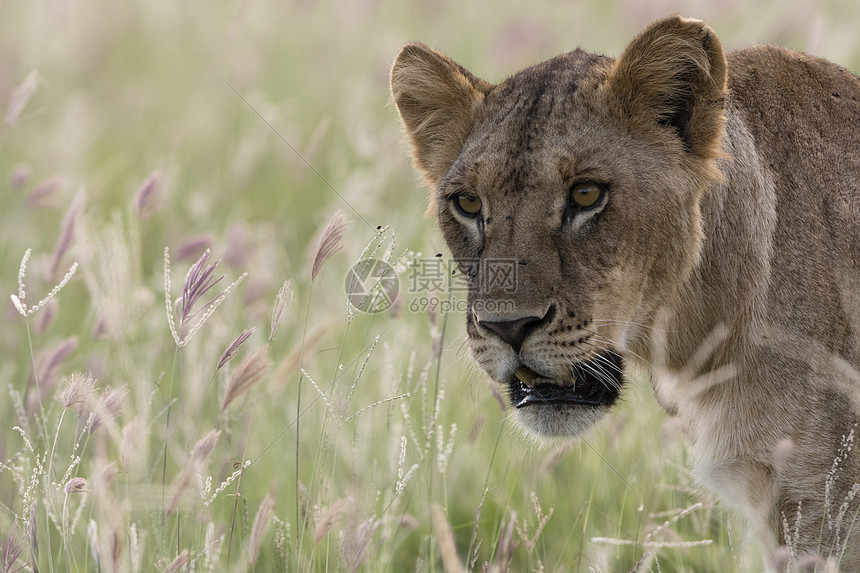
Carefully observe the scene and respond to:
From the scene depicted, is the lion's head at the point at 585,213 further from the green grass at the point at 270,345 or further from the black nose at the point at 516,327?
the green grass at the point at 270,345

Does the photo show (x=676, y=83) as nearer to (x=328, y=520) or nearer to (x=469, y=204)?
(x=469, y=204)

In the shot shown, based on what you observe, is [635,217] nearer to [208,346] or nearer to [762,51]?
[762,51]

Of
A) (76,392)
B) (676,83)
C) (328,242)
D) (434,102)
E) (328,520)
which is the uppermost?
(676,83)

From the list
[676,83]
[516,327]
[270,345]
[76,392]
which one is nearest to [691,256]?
[676,83]

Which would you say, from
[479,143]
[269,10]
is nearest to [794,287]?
[479,143]

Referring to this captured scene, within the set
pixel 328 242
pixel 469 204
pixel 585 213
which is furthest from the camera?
pixel 469 204

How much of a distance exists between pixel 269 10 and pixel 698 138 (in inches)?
→ 361

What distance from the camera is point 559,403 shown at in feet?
11.0

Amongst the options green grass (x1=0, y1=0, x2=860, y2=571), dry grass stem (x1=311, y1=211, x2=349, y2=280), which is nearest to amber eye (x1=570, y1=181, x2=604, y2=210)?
green grass (x1=0, y1=0, x2=860, y2=571)

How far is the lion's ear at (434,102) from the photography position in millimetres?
3781

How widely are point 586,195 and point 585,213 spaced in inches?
2.4

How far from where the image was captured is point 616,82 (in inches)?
132

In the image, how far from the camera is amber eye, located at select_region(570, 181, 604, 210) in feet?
10.5

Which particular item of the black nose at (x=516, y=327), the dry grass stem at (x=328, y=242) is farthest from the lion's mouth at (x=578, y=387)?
the dry grass stem at (x=328, y=242)
